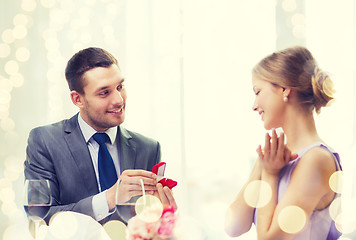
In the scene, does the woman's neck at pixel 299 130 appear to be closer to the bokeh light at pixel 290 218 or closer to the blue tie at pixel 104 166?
the bokeh light at pixel 290 218

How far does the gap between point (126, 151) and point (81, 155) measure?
0.51 ft

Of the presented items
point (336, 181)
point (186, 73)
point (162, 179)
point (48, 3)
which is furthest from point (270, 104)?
point (48, 3)

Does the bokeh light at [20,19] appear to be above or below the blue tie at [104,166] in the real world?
above

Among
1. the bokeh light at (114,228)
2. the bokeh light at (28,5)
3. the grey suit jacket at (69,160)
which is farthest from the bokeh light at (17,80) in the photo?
the bokeh light at (114,228)

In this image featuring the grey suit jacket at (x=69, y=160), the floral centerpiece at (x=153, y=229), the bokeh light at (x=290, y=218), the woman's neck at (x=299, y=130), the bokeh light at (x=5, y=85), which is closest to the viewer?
the floral centerpiece at (x=153, y=229)

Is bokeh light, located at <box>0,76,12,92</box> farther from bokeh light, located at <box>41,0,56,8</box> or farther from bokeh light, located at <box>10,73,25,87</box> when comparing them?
bokeh light, located at <box>41,0,56,8</box>

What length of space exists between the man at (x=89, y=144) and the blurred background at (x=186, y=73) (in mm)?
423

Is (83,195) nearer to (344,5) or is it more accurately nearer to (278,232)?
(278,232)

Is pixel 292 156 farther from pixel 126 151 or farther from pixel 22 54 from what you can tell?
pixel 22 54

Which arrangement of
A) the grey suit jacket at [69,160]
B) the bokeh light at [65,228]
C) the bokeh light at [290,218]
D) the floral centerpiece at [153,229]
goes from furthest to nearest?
1. the grey suit jacket at [69,160]
2. the bokeh light at [290,218]
3. the bokeh light at [65,228]
4. the floral centerpiece at [153,229]

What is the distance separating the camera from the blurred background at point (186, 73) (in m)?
1.97

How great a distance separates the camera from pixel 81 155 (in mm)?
1463

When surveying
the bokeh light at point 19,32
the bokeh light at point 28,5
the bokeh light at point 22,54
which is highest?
the bokeh light at point 28,5

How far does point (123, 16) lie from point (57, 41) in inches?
13.0
